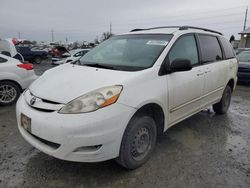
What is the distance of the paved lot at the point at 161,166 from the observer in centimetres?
232

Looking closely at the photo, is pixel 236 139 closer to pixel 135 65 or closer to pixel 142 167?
pixel 142 167

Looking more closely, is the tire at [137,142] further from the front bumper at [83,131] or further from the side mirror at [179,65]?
the side mirror at [179,65]

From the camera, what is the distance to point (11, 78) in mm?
4910

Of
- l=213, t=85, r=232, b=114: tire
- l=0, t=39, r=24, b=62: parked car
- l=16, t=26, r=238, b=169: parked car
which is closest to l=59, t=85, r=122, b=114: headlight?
l=16, t=26, r=238, b=169: parked car

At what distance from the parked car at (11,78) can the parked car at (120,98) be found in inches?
99.4

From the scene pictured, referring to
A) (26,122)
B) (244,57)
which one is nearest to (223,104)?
(26,122)

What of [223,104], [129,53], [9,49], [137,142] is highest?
[129,53]

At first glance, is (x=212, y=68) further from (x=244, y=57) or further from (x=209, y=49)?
(x=244, y=57)

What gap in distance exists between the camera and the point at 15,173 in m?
2.45

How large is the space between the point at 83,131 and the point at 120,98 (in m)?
0.50

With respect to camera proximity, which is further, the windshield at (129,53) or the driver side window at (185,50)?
the driver side window at (185,50)

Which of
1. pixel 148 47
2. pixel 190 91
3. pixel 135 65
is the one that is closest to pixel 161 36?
pixel 148 47

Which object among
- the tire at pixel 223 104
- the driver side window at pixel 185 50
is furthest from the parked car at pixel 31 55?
the driver side window at pixel 185 50

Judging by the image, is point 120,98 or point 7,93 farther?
point 7,93
